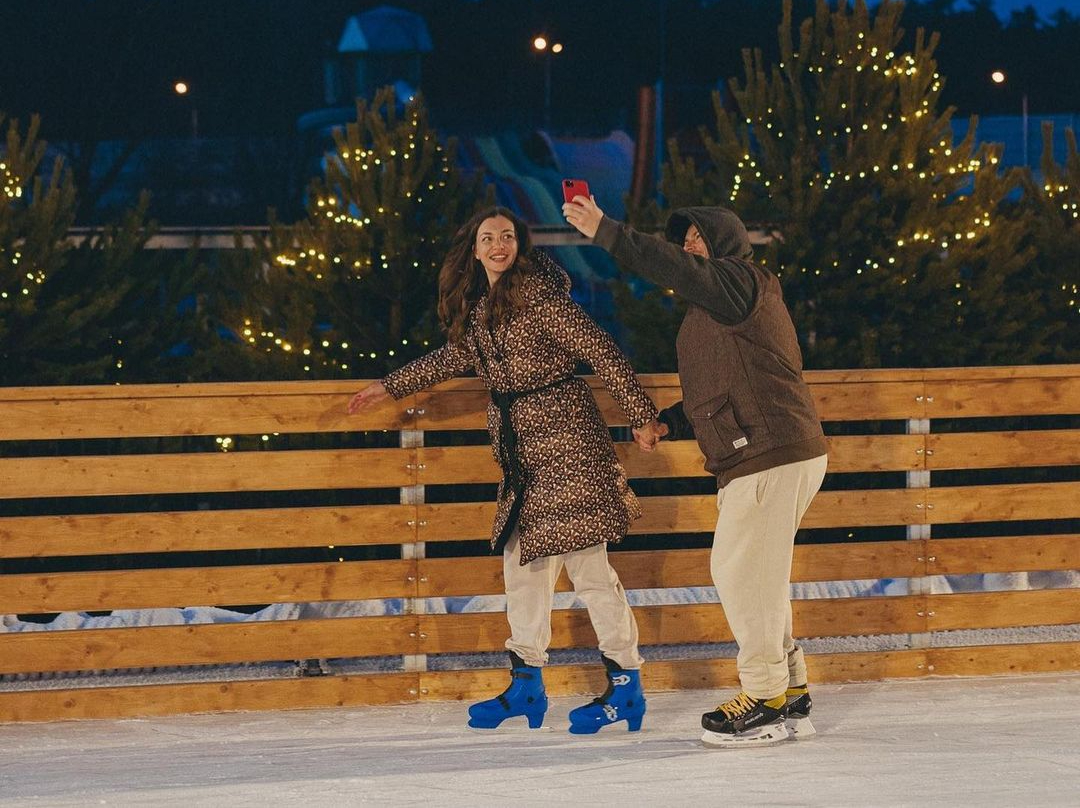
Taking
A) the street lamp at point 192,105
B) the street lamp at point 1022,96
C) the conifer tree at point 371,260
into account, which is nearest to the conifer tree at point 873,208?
the conifer tree at point 371,260

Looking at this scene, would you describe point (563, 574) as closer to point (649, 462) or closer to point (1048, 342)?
point (649, 462)

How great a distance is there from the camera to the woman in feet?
16.8

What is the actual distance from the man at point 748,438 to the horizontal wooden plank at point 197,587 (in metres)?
1.34

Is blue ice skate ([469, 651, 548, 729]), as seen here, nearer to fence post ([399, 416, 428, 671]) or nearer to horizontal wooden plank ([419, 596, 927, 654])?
horizontal wooden plank ([419, 596, 927, 654])

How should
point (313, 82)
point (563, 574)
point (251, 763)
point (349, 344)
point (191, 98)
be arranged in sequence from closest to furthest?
1. point (251, 763)
2. point (563, 574)
3. point (349, 344)
4. point (191, 98)
5. point (313, 82)

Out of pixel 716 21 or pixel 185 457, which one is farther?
pixel 716 21

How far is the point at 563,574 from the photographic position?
5.97m

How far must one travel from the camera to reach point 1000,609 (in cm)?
598

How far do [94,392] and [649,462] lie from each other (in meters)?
1.97

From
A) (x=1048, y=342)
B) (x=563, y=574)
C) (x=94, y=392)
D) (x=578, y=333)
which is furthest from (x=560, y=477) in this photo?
(x=1048, y=342)

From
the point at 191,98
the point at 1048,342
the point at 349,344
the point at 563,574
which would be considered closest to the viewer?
the point at 563,574

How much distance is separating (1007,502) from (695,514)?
4.05 feet

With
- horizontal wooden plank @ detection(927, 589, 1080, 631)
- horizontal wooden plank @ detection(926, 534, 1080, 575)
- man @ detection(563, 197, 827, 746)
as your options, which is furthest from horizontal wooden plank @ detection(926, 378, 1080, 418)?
man @ detection(563, 197, 827, 746)

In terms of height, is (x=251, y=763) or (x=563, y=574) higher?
(x=563, y=574)
